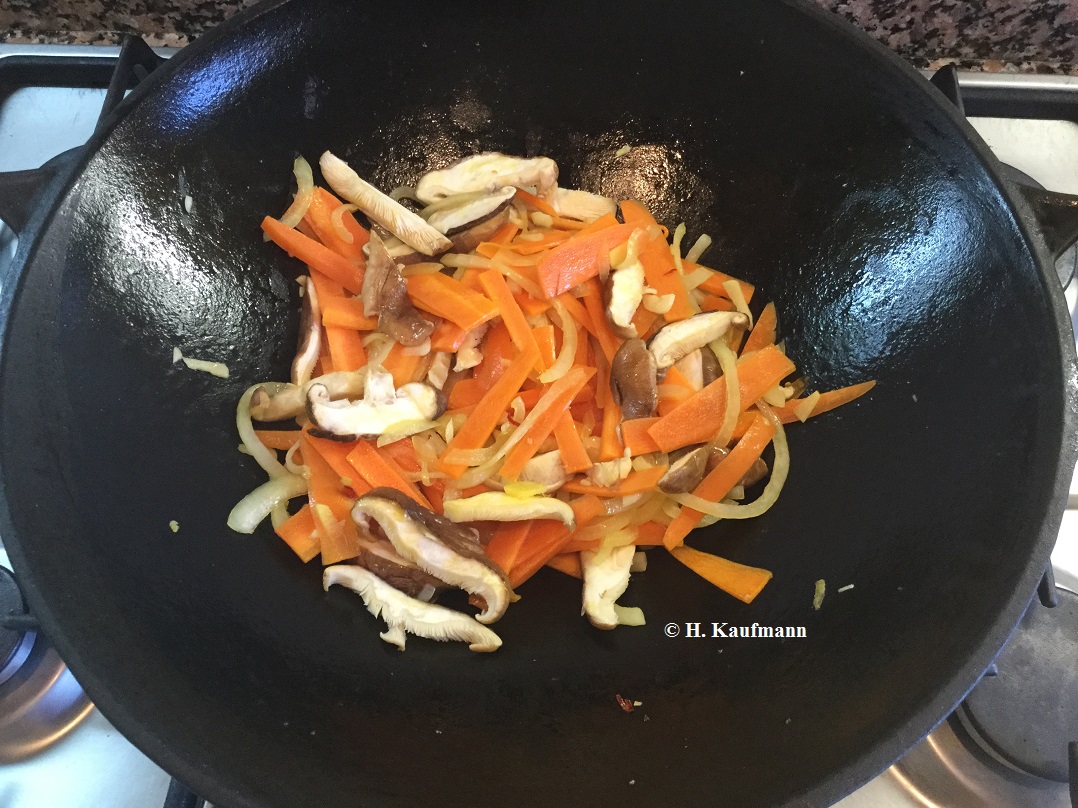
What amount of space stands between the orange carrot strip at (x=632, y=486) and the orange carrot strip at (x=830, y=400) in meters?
0.28

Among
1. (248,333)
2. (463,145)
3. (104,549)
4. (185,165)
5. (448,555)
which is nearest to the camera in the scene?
(104,549)

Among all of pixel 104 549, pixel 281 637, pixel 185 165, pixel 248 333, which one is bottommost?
pixel 281 637

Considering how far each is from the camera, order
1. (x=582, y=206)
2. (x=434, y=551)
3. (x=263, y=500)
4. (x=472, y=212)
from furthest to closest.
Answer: (x=582, y=206)
(x=472, y=212)
(x=263, y=500)
(x=434, y=551)

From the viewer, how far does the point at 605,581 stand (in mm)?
1288

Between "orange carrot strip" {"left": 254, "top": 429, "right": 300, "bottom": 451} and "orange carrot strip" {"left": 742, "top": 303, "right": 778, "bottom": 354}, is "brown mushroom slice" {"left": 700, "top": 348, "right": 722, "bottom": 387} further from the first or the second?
"orange carrot strip" {"left": 254, "top": 429, "right": 300, "bottom": 451}

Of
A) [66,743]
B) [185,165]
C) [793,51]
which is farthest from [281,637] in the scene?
[793,51]

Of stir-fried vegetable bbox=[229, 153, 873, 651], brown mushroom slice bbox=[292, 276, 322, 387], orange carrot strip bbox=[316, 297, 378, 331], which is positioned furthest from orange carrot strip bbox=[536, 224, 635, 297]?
brown mushroom slice bbox=[292, 276, 322, 387]

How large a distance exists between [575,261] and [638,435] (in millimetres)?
374

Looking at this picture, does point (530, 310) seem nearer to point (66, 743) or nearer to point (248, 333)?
point (248, 333)

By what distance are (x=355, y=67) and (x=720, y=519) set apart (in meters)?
1.17

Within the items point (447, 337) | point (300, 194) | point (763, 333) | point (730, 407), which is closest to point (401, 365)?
point (447, 337)

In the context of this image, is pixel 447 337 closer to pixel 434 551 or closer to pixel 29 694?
pixel 434 551

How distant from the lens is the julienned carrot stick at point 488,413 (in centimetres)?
136

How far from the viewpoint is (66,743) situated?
1.28 meters
